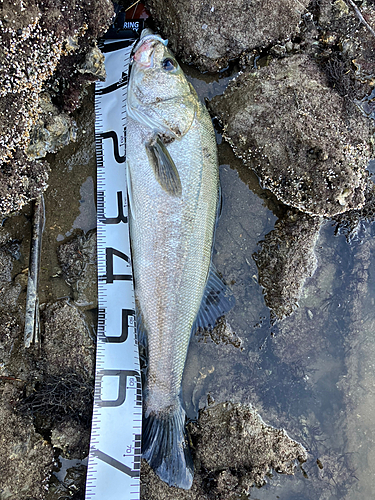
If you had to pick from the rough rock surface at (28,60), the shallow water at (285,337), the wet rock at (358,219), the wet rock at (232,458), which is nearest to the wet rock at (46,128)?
the rough rock surface at (28,60)

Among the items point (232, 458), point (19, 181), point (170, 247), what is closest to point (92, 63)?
point (19, 181)

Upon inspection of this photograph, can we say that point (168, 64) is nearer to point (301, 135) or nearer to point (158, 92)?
point (158, 92)

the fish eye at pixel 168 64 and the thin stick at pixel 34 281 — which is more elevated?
the fish eye at pixel 168 64

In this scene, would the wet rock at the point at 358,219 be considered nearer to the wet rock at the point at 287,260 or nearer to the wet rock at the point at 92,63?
the wet rock at the point at 287,260

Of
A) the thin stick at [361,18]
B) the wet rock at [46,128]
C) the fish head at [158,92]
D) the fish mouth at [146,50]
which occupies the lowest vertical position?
the wet rock at [46,128]

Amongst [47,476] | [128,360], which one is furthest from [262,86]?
[47,476]
